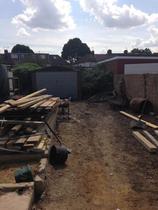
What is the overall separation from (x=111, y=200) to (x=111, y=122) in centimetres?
903

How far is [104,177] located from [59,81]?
2140 cm

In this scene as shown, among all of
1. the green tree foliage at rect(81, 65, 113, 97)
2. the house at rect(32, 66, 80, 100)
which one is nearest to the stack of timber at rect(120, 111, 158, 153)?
the green tree foliage at rect(81, 65, 113, 97)

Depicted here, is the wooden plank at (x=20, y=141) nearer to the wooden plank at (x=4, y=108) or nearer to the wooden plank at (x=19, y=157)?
the wooden plank at (x=19, y=157)

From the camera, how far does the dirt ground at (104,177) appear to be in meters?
5.93

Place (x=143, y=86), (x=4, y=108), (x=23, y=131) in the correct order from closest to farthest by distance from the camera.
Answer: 1. (x=23, y=131)
2. (x=4, y=108)
3. (x=143, y=86)

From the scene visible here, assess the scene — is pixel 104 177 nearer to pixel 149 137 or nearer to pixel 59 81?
pixel 149 137

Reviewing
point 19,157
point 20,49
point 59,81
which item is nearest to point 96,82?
point 59,81

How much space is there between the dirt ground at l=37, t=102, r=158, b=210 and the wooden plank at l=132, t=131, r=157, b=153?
0.43ft

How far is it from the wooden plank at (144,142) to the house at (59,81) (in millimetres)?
16614

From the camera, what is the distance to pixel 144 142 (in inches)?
400

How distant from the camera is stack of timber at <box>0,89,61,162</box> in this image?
820 centimetres

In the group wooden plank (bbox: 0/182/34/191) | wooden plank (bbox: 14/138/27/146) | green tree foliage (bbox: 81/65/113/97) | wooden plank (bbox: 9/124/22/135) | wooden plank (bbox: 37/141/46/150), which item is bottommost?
green tree foliage (bbox: 81/65/113/97)

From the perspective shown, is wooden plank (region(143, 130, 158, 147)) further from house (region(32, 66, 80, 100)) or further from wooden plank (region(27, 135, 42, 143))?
house (region(32, 66, 80, 100))

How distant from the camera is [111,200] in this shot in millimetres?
6020
